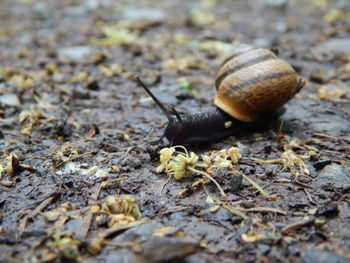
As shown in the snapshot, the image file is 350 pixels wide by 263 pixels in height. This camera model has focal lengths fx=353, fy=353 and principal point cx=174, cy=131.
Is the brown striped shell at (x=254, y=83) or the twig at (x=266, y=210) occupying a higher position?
the brown striped shell at (x=254, y=83)

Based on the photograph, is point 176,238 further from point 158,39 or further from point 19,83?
point 158,39

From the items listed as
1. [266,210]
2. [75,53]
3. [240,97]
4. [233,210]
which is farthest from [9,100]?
[266,210]

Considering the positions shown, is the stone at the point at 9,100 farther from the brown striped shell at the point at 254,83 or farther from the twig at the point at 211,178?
the twig at the point at 211,178

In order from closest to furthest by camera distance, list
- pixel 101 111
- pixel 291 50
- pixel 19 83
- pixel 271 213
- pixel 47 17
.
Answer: pixel 271 213 → pixel 101 111 → pixel 19 83 → pixel 291 50 → pixel 47 17

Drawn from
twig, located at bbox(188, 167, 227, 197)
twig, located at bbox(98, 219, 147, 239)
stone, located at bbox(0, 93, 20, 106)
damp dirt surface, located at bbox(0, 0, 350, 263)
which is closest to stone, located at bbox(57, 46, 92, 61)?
damp dirt surface, located at bbox(0, 0, 350, 263)

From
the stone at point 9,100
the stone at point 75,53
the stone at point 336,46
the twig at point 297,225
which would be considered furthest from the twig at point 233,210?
the stone at point 336,46

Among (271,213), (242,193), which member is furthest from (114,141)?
(271,213)

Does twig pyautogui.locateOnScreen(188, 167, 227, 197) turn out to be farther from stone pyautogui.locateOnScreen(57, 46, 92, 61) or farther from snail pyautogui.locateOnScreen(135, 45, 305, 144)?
stone pyautogui.locateOnScreen(57, 46, 92, 61)
